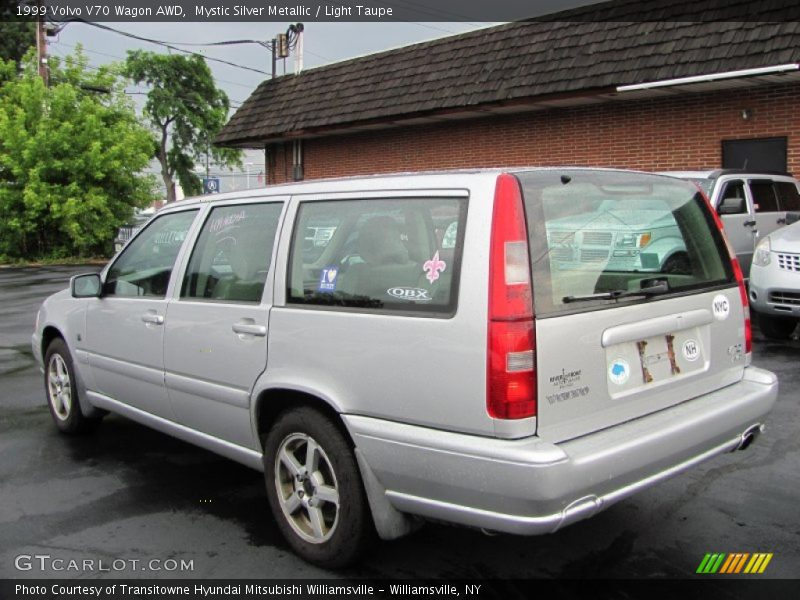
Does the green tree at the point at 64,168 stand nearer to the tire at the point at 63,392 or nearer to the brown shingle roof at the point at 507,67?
the brown shingle roof at the point at 507,67

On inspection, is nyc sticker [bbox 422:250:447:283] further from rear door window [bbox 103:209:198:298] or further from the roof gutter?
the roof gutter

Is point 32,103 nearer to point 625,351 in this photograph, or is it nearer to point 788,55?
point 788,55

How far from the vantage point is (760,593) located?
9.93 ft

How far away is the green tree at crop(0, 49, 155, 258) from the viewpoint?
23312 mm

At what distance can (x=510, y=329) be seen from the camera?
2.69 meters

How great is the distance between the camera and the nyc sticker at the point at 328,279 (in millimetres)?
3301

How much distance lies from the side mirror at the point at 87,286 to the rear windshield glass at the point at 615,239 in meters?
2.98

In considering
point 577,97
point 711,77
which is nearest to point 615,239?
point 711,77

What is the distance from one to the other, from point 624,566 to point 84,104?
24757 mm

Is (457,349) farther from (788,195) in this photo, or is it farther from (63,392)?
(788,195)

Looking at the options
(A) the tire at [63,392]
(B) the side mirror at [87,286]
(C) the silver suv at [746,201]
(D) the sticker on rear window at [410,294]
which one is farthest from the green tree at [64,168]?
(D) the sticker on rear window at [410,294]

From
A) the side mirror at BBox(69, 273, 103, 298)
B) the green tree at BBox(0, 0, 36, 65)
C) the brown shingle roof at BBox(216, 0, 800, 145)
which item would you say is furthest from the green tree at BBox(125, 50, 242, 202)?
the side mirror at BBox(69, 273, 103, 298)

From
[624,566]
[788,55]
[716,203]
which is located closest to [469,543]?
[624,566]

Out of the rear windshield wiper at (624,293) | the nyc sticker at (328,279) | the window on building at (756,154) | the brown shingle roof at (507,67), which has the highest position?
the brown shingle roof at (507,67)
